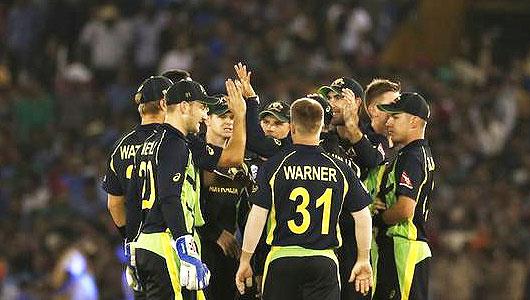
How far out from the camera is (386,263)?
10727 mm

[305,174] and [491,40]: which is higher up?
[491,40]

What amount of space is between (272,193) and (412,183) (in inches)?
43.6

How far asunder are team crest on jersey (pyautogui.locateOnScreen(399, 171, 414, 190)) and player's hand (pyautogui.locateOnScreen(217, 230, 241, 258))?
3.96 ft

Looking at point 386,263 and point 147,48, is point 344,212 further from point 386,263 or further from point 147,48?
point 147,48

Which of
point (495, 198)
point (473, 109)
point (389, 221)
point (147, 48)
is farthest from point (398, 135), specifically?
point (147, 48)

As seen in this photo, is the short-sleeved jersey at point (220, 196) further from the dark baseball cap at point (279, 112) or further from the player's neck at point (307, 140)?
the player's neck at point (307, 140)

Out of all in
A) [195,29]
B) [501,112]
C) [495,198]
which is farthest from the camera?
[195,29]

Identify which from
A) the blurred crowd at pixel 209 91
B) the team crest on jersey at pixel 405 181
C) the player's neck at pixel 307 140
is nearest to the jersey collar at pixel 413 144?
the team crest on jersey at pixel 405 181

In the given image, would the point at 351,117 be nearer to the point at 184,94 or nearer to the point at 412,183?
the point at 412,183

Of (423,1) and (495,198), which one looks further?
(423,1)

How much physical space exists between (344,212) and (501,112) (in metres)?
9.44

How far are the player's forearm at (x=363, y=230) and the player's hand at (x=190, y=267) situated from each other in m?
1.02

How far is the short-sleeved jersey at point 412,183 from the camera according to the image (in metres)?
10.5

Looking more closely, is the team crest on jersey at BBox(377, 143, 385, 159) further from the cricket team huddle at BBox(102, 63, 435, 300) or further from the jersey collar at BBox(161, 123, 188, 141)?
the jersey collar at BBox(161, 123, 188, 141)
